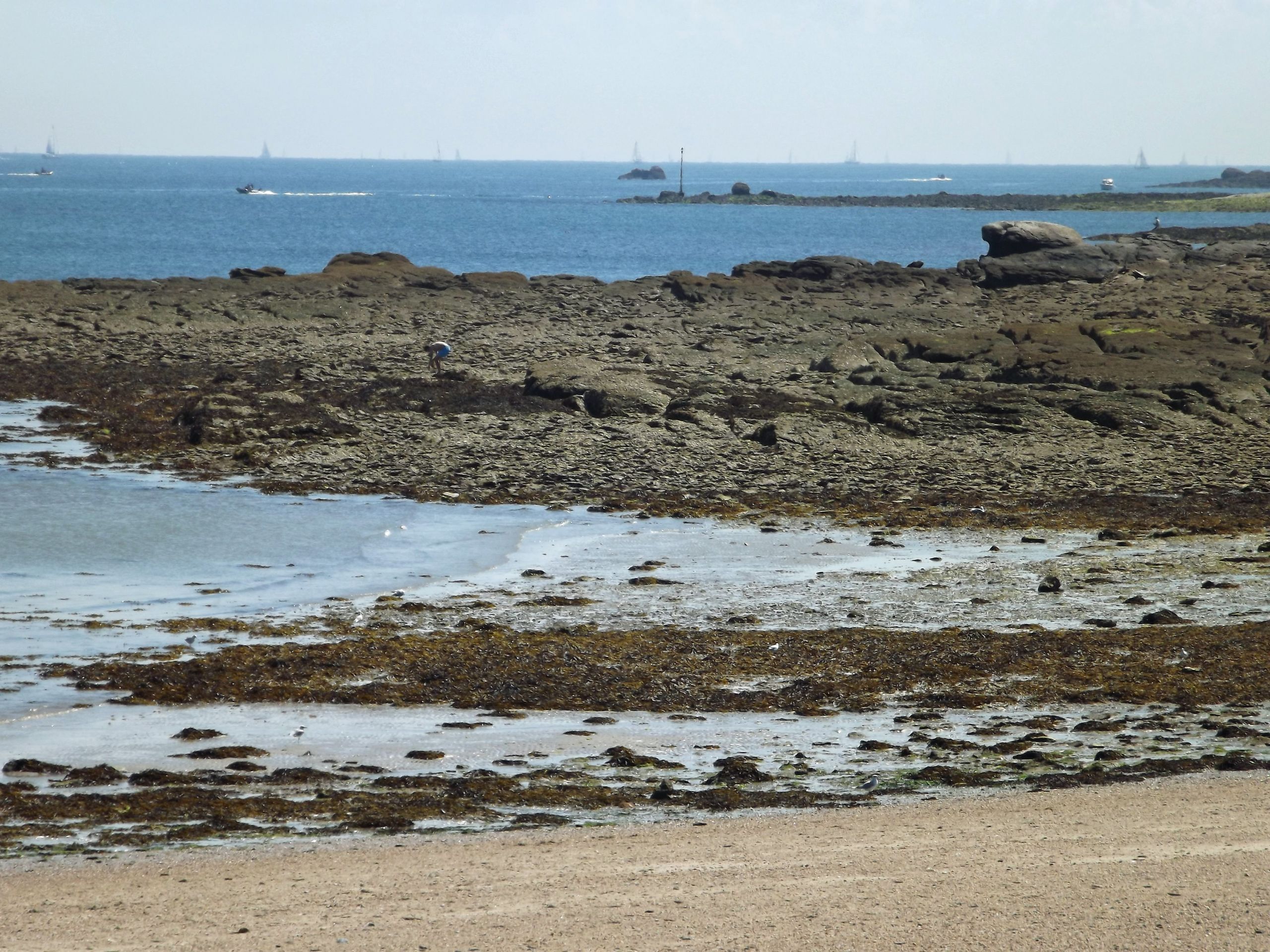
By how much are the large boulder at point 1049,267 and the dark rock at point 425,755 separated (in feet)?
113

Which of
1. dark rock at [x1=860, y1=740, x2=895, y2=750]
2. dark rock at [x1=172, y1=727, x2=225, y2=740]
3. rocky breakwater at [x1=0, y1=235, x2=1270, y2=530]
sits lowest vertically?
dark rock at [x1=860, y1=740, x2=895, y2=750]

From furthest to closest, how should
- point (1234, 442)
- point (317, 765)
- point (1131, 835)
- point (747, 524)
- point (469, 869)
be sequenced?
point (1234, 442), point (747, 524), point (317, 765), point (1131, 835), point (469, 869)

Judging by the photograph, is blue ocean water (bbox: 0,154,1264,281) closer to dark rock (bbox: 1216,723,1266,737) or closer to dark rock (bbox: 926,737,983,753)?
dark rock (bbox: 926,737,983,753)

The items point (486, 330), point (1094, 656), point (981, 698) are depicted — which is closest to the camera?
point (981, 698)

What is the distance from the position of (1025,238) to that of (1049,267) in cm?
213

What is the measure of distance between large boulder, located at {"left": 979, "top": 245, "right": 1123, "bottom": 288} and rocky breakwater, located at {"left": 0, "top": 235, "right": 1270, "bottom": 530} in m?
3.93

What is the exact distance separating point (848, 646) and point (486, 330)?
20582mm

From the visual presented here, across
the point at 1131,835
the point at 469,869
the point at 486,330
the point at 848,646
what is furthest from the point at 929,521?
the point at 486,330

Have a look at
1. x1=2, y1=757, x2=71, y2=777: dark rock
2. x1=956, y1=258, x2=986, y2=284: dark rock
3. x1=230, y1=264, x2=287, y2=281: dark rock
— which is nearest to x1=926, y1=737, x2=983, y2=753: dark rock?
x1=2, y1=757, x2=71, y2=777: dark rock

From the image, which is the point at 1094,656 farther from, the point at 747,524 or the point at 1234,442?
the point at 1234,442

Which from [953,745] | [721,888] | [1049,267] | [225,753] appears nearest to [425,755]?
[225,753]

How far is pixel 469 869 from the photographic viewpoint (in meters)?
7.37

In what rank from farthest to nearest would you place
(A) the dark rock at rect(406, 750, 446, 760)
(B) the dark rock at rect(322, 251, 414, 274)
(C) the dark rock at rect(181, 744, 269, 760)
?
1. (B) the dark rock at rect(322, 251, 414, 274)
2. (A) the dark rock at rect(406, 750, 446, 760)
3. (C) the dark rock at rect(181, 744, 269, 760)

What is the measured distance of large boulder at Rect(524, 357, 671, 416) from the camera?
74.0ft
